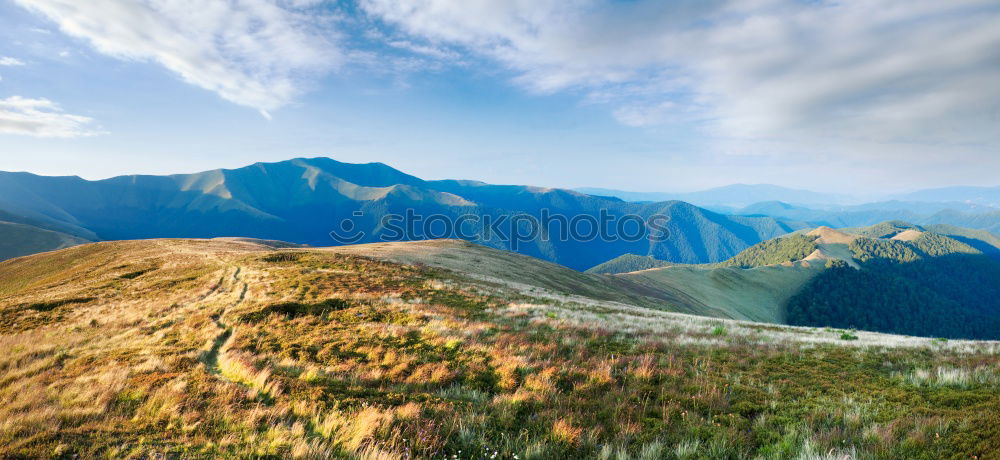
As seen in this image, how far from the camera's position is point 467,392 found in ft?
25.2

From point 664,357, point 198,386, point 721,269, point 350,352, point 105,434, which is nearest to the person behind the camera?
point 105,434

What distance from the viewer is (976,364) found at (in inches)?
355

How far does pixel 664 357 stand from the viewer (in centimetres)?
995

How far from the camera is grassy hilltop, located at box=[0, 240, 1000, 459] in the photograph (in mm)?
5355

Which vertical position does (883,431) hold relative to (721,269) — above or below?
above

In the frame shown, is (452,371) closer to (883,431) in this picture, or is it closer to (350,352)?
(350,352)

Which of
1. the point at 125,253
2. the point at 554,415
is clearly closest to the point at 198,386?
the point at 554,415

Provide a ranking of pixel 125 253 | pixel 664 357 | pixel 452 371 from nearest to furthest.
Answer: pixel 452 371
pixel 664 357
pixel 125 253

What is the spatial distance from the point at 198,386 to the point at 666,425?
370 inches

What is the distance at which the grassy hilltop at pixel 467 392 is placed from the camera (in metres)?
5.36

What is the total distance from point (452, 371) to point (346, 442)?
3659mm

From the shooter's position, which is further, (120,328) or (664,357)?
(120,328)

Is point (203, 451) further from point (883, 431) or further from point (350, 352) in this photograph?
point (883, 431)

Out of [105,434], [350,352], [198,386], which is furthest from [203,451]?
[350,352]
